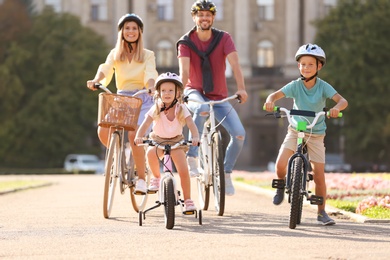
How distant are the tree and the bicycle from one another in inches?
1818

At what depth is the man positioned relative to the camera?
13.6 m

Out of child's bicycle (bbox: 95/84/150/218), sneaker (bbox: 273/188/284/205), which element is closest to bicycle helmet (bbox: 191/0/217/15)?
child's bicycle (bbox: 95/84/150/218)

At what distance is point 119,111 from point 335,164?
→ 52082 mm

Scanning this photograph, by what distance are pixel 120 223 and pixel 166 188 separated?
4.39 feet

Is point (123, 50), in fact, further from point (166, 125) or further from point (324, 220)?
point (324, 220)

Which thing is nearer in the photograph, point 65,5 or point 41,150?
point 41,150

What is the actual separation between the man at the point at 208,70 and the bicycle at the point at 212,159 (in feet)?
0.79

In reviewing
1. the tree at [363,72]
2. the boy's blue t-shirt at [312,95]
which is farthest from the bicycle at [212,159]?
the tree at [363,72]

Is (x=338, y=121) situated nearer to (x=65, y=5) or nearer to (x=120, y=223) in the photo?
(x=65, y=5)

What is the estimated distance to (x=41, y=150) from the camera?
6331cm

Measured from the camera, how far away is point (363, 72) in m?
61.5

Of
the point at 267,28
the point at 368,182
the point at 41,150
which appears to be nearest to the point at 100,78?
the point at 368,182

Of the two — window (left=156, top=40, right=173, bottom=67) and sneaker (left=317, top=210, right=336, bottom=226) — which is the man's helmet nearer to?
sneaker (left=317, top=210, right=336, bottom=226)

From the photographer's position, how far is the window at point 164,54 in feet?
249
